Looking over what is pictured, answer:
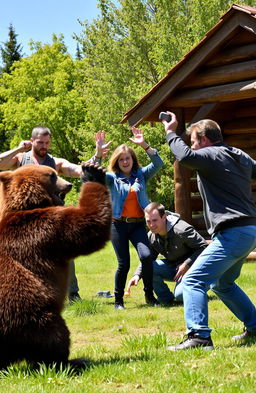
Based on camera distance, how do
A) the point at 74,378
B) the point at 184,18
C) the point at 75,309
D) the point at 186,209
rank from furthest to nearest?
the point at 184,18
the point at 186,209
the point at 75,309
the point at 74,378

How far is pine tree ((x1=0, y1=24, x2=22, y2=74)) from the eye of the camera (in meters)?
47.6

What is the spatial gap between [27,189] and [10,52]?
46661 mm

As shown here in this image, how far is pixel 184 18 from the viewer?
23062 mm

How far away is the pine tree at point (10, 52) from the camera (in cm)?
4756

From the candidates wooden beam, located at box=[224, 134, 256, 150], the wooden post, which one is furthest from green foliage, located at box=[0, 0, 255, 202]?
the wooden post

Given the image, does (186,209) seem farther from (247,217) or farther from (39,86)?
(39,86)

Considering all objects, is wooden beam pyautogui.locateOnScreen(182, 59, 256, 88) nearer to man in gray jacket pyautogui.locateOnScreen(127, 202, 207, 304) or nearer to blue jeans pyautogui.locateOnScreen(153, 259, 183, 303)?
man in gray jacket pyautogui.locateOnScreen(127, 202, 207, 304)

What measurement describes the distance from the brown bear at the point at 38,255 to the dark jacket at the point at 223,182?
0.94m

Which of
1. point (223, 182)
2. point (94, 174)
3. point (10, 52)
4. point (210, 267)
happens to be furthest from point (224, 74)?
point (10, 52)

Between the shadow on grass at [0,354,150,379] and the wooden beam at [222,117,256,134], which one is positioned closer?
the shadow on grass at [0,354,150,379]

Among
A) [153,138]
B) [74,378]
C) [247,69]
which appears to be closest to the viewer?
[74,378]

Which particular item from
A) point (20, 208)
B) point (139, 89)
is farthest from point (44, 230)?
point (139, 89)

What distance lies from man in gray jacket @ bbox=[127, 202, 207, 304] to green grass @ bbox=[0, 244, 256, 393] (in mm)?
676

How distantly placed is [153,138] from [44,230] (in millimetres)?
17333
